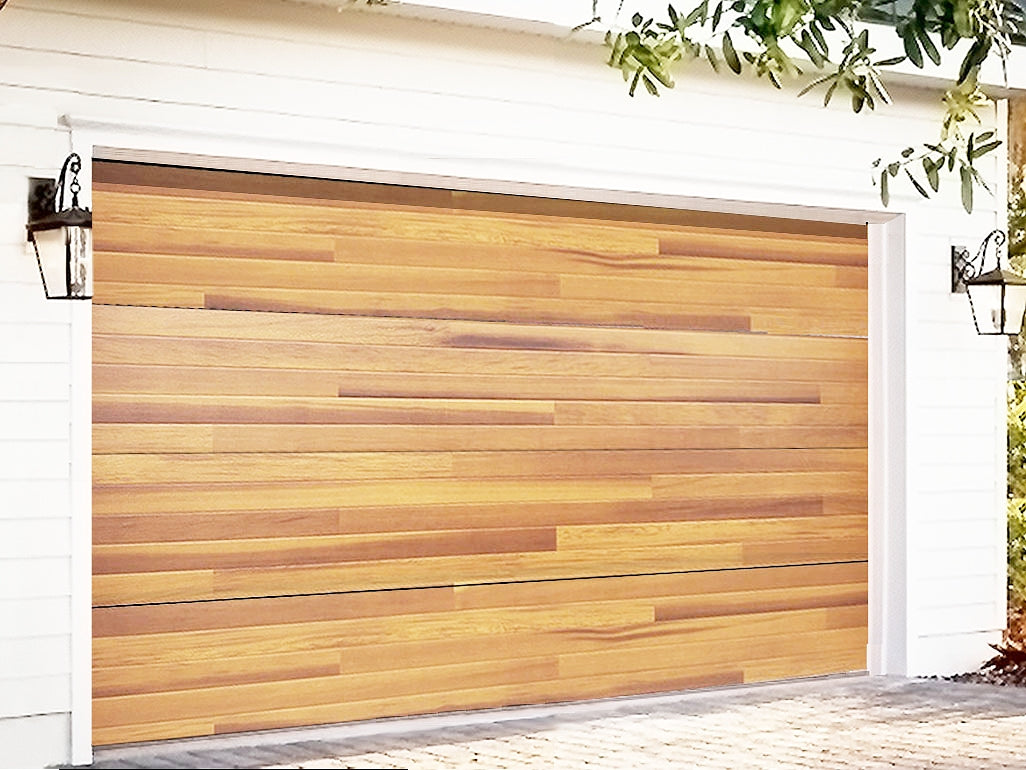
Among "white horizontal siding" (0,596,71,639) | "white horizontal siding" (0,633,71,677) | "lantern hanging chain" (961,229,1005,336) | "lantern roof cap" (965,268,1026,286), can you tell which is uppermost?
"lantern hanging chain" (961,229,1005,336)

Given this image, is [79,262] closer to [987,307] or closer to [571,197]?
[571,197]

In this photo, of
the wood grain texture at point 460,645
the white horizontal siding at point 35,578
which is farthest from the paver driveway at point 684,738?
the white horizontal siding at point 35,578

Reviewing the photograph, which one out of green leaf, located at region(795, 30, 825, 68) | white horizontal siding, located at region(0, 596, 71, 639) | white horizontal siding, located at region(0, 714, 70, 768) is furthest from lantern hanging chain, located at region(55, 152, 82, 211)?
green leaf, located at region(795, 30, 825, 68)

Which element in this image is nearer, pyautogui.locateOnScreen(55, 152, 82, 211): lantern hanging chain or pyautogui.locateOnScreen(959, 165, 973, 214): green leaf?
pyautogui.locateOnScreen(959, 165, 973, 214): green leaf

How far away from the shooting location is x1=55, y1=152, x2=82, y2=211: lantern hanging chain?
5855mm

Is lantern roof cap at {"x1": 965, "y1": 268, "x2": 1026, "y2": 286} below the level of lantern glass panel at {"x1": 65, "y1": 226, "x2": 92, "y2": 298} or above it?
above

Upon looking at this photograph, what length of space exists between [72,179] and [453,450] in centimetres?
192

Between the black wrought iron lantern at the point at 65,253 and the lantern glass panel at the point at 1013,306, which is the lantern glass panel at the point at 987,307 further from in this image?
the black wrought iron lantern at the point at 65,253

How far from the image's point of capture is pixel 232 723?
6.42 m

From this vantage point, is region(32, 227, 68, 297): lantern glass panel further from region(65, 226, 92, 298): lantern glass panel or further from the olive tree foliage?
the olive tree foliage

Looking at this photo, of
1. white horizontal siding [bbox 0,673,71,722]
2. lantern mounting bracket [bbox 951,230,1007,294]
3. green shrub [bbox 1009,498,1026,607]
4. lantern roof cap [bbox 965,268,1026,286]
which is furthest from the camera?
green shrub [bbox 1009,498,1026,607]

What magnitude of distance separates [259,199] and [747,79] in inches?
93.9

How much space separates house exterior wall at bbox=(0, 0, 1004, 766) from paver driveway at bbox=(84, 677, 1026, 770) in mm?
599

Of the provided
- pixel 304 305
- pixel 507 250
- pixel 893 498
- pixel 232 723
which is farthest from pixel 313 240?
pixel 893 498
